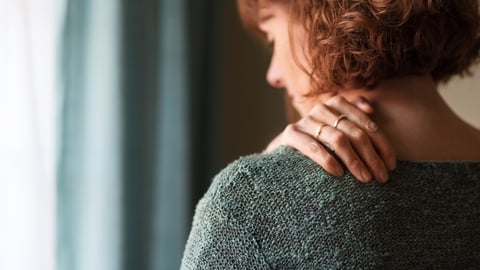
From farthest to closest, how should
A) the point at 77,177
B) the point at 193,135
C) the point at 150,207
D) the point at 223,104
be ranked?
the point at 223,104
the point at 193,135
the point at 150,207
the point at 77,177

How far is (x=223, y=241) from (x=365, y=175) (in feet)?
0.65

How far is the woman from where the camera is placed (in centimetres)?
69

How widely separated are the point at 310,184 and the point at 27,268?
2.29ft

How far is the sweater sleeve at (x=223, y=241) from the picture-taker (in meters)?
0.69

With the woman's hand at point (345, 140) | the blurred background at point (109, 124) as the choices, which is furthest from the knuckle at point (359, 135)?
the blurred background at point (109, 124)

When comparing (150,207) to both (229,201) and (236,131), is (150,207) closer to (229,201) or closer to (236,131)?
(236,131)

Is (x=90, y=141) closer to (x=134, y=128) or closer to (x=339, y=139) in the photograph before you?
(x=134, y=128)

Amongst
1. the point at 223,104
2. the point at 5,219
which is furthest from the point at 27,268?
the point at 223,104

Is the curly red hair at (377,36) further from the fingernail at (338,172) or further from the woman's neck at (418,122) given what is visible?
the fingernail at (338,172)

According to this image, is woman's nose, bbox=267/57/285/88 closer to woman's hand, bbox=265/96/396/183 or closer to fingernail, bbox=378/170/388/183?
woman's hand, bbox=265/96/396/183

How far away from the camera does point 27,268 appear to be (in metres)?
1.12

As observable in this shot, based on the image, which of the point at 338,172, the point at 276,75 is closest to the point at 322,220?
the point at 338,172

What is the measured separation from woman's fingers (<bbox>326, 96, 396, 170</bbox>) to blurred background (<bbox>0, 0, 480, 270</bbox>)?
0.64 metres

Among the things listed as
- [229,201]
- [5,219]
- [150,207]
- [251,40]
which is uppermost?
[251,40]
